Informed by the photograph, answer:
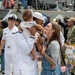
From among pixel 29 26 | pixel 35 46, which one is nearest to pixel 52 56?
pixel 35 46

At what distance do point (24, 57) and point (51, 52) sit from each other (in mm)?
404

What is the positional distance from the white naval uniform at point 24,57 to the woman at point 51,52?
0.62 ft

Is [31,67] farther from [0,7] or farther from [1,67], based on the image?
[0,7]

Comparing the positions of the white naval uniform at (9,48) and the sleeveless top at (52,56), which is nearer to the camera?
the sleeveless top at (52,56)

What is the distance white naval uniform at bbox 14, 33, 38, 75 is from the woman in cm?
19

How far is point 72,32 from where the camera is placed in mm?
7477

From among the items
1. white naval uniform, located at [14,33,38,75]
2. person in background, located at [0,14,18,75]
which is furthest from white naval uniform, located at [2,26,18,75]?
white naval uniform, located at [14,33,38,75]

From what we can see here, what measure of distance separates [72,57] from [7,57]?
1.47 m

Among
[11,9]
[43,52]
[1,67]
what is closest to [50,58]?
[43,52]

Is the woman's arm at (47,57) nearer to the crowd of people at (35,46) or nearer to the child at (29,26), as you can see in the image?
the crowd of people at (35,46)

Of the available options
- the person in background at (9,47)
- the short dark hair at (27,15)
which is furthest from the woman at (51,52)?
the person in background at (9,47)

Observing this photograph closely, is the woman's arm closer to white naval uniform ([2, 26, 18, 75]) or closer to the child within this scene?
the child

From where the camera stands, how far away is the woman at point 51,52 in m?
4.34

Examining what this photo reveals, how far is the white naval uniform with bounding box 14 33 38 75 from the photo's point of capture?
433cm
